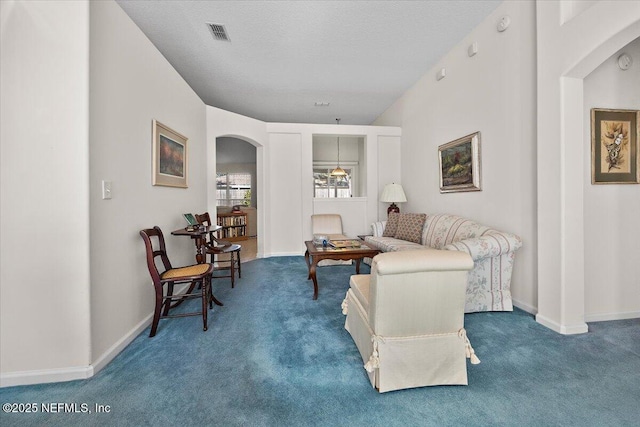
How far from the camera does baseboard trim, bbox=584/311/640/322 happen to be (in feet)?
7.86

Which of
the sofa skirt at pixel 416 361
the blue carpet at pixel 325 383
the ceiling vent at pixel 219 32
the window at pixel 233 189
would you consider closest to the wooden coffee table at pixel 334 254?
the blue carpet at pixel 325 383

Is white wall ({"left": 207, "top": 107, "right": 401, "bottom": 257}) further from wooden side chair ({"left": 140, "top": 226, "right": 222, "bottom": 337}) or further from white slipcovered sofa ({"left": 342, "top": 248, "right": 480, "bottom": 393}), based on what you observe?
white slipcovered sofa ({"left": 342, "top": 248, "right": 480, "bottom": 393})

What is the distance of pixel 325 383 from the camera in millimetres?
1622

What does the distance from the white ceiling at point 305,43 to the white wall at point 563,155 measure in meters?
1.00

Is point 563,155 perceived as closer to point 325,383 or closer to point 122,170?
point 325,383

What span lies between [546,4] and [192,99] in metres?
4.11

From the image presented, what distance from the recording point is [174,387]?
1.61m

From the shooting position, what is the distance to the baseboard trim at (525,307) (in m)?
2.56

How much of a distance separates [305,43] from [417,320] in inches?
138

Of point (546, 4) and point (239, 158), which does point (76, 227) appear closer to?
point (546, 4)

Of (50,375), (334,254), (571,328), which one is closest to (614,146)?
(571,328)

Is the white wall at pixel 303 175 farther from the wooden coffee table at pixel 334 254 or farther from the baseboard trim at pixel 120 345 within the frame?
the baseboard trim at pixel 120 345

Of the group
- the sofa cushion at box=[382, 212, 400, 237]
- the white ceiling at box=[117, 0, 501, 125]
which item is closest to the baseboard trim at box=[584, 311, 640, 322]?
the sofa cushion at box=[382, 212, 400, 237]

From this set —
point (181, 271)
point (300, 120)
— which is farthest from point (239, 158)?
point (181, 271)
